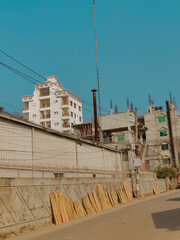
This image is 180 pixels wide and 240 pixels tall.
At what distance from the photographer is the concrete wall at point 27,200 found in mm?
10703

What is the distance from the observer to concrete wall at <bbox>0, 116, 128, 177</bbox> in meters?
15.8

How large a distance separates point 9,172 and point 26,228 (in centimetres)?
452

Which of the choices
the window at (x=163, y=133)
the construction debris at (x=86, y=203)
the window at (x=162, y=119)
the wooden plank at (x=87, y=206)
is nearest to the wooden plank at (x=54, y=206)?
the construction debris at (x=86, y=203)

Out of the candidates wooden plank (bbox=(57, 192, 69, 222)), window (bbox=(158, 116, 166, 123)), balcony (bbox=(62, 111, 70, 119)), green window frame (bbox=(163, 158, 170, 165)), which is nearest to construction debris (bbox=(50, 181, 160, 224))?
wooden plank (bbox=(57, 192, 69, 222))

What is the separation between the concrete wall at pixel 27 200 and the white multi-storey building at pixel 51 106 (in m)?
60.8

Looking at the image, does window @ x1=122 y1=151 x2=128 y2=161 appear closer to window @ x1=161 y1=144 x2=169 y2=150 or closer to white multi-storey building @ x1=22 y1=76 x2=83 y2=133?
window @ x1=161 y1=144 x2=169 y2=150

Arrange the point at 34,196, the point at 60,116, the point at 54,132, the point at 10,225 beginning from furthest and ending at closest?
the point at 60,116, the point at 54,132, the point at 34,196, the point at 10,225

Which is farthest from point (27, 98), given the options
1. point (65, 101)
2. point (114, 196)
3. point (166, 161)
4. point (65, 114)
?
point (114, 196)

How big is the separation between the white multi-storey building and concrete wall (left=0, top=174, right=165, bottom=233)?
60.8 metres

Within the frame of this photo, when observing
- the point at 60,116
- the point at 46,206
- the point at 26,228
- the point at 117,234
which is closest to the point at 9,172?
the point at 46,206

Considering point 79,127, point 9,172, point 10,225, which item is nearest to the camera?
point 10,225

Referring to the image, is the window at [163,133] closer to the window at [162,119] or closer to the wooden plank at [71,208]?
A: the window at [162,119]

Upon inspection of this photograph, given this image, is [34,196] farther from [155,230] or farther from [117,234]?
[155,230]

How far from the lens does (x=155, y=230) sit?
928cm
